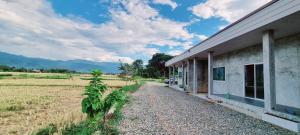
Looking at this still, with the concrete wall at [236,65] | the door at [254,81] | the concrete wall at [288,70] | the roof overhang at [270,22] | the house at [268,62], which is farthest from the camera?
the concrete wall at [236,65]

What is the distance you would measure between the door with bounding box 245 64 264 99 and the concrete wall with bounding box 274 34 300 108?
834 millimetres

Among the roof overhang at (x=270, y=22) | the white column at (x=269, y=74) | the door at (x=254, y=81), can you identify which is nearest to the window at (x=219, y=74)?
the door at (x=254, y=81)

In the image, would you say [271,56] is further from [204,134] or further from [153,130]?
[153,130]

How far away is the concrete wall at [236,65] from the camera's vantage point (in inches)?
356

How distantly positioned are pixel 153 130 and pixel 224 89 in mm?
8566

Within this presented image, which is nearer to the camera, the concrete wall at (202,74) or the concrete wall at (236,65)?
the concrete wall at (236,65)

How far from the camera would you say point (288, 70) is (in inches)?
275

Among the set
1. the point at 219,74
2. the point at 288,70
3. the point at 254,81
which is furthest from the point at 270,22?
the point at 219,74

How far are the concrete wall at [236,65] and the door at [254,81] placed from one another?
288 millimetres

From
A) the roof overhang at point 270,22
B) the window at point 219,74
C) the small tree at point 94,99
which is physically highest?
the roof overhang at point 270,22

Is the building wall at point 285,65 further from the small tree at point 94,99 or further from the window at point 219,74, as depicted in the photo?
the small tree at point 94,99

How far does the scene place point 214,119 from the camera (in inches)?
243

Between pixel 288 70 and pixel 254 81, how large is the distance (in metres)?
1.92

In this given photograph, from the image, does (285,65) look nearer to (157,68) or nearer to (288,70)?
(288,70)
